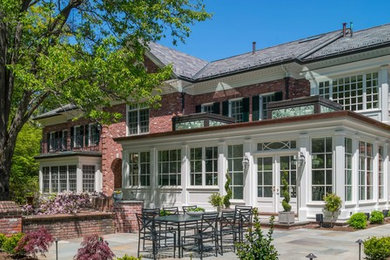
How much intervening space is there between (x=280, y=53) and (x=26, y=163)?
21.5 meters

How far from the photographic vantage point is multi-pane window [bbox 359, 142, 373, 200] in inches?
664

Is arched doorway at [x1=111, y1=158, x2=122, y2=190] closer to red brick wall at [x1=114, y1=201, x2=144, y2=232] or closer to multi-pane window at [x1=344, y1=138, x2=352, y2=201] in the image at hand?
red brick wall at [x1=114, y1=201, x2=144, y2=232]

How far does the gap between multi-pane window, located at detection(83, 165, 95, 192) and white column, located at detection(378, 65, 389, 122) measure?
1853cm

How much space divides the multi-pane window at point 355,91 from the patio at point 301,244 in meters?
5.60

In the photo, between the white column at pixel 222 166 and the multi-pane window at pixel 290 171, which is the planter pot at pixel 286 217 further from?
the white column at pixel 222 166

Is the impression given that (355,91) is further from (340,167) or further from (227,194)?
(227,194)

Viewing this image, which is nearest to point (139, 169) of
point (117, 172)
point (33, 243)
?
point (117, 172)

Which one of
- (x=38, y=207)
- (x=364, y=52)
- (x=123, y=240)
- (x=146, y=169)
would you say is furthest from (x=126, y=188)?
(x=364, y=52)

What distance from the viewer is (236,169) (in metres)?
18.7

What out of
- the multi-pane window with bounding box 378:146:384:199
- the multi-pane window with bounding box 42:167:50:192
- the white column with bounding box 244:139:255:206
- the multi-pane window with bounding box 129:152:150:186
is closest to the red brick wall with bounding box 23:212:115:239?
the white column with bounding box 244:139:255:206

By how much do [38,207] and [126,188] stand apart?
8.35 m

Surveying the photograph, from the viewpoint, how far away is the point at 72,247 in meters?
12.0

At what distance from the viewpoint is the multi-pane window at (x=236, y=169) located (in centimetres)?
1850

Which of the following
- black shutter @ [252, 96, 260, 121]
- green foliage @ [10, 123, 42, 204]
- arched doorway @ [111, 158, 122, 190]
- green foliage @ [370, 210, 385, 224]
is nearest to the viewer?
green foliage @ [370, 210, 385, 224]
